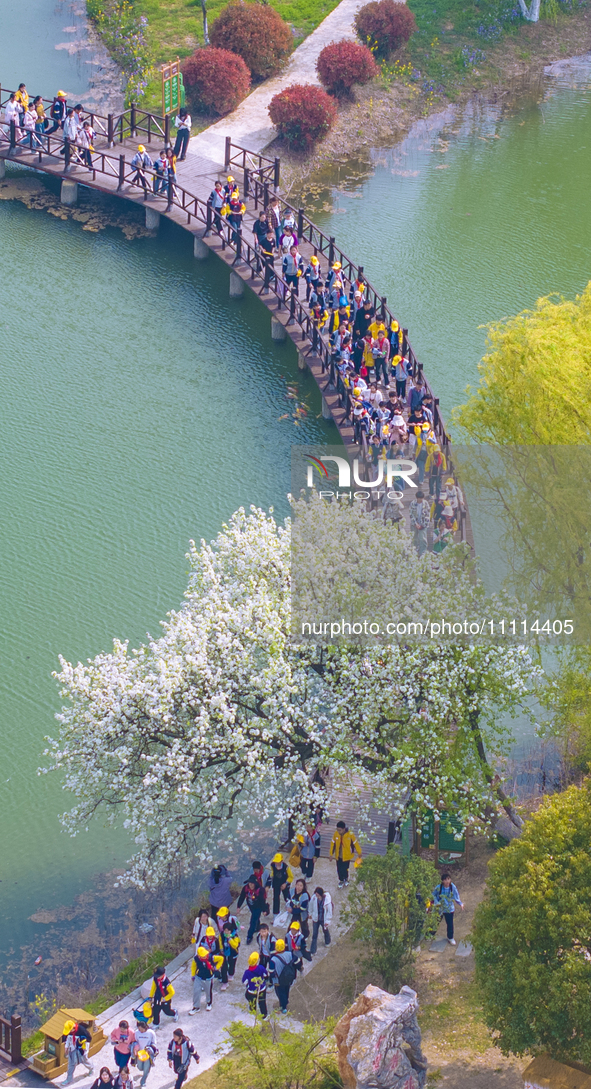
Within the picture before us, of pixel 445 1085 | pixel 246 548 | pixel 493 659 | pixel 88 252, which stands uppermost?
pixel 88 252

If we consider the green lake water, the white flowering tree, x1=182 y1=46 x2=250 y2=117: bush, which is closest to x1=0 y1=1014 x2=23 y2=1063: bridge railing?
the white flowering tree

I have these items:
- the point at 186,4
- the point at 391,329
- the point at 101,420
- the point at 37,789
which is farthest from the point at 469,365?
the point at 186,4

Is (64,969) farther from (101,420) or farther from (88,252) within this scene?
(88,252)

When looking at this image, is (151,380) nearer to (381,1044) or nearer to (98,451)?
(98,451)

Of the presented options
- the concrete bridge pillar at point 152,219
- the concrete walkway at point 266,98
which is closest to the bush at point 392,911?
the concrete bridge pillar at point 152,219

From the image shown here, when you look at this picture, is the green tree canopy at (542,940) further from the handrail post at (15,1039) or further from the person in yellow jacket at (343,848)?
the handrail post at (15,1039)

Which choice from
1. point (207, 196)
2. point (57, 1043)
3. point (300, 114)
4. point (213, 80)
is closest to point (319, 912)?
point (57, 1043)
